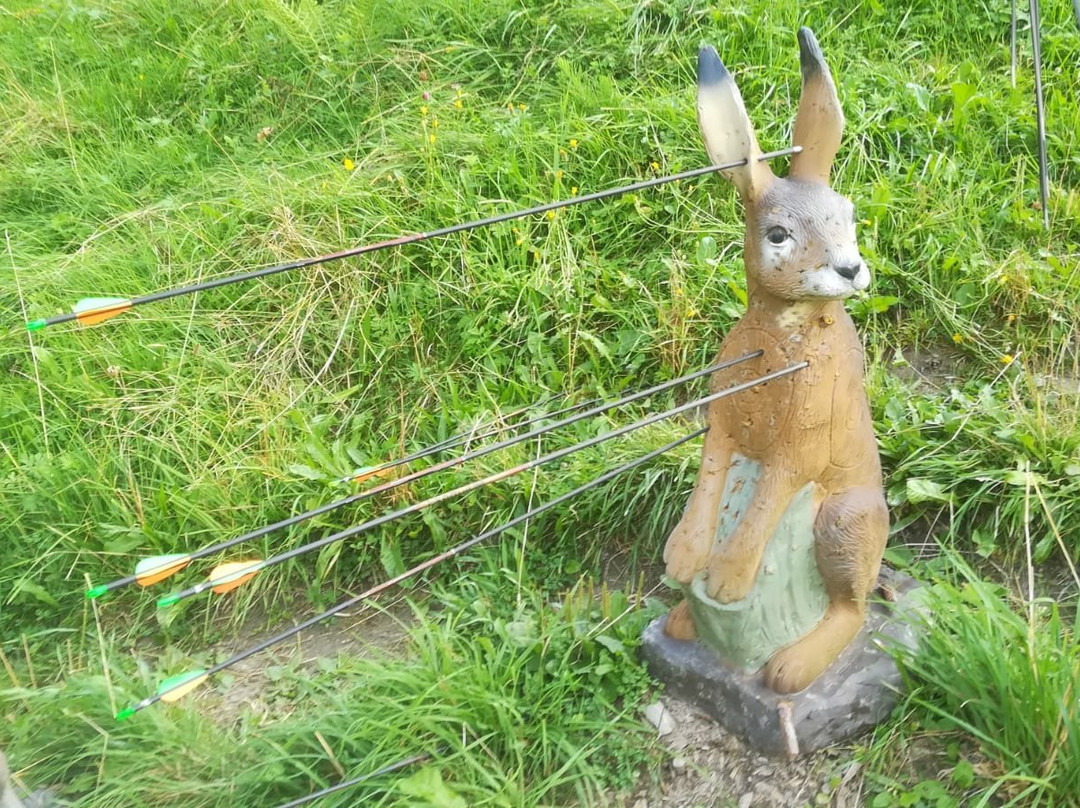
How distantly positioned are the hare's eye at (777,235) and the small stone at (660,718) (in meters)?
1.21

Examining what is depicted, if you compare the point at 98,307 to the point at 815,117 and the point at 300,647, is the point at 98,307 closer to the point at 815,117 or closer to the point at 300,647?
the point at 815,117

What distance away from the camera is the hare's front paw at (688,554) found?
2008mm

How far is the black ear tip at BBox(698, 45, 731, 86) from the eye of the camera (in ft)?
5.68

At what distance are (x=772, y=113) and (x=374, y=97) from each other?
2.02 m

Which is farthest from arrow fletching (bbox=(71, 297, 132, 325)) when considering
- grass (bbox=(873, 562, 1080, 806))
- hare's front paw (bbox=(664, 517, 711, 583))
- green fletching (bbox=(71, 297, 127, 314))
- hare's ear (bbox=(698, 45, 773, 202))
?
grass (bbox=(873, 562, 1080, 806))

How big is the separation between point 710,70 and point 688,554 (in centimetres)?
101

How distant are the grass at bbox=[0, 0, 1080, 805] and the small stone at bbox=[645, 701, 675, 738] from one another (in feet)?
0.21

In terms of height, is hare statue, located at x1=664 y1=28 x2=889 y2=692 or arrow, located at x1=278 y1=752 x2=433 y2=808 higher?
hare statue, located at x1=664 y1=28 x2=889 y2=692

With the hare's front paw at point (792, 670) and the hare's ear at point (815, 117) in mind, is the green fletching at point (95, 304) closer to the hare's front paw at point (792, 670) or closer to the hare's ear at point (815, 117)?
the hare's ear at point (815, 117)

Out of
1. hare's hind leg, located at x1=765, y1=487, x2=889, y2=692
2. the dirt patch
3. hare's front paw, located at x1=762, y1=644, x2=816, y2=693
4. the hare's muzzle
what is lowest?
the dirt patch

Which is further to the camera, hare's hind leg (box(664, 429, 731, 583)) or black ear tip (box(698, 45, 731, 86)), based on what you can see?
hare's hind leg (box(664, 429, 731, 583))

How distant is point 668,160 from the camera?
3.70 metres

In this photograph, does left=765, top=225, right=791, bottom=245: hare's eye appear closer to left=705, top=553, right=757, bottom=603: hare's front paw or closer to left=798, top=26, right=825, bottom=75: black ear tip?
left=798, top=26, right=825, bottom=75: black ear tip

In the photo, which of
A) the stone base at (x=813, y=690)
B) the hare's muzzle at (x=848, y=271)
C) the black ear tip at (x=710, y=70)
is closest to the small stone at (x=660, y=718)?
the stone base at (x=813, y=690)
